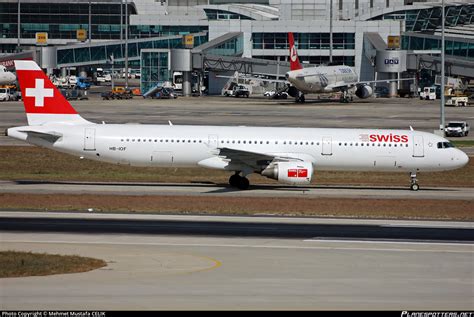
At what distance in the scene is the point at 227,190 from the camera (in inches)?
2108

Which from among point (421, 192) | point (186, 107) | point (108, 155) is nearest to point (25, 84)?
point (108, 155)

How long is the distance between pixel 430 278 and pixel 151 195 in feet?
75.6

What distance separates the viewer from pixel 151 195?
50188 millimetres

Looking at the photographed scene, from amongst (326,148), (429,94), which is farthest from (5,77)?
(326,148)

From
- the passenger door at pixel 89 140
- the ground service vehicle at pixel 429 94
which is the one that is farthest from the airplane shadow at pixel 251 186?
the ground service vehicle at pixel 429 94

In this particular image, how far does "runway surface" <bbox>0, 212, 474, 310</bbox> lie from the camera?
1039 inches

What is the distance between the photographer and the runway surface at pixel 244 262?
2639cm

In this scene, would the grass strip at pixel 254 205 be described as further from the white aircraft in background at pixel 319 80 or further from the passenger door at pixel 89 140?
the white aircraft in background at pixel 319 80

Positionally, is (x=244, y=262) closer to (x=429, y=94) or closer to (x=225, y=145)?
(x=225, y=145)

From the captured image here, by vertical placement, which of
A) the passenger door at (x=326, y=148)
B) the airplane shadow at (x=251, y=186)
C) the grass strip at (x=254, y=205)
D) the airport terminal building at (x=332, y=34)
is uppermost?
the airport terminal building at (x=332, y=34)

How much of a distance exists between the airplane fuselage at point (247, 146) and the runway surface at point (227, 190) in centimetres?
140

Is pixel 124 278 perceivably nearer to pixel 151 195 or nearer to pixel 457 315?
pixel 457 315

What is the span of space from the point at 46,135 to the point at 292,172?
45.3 feet
